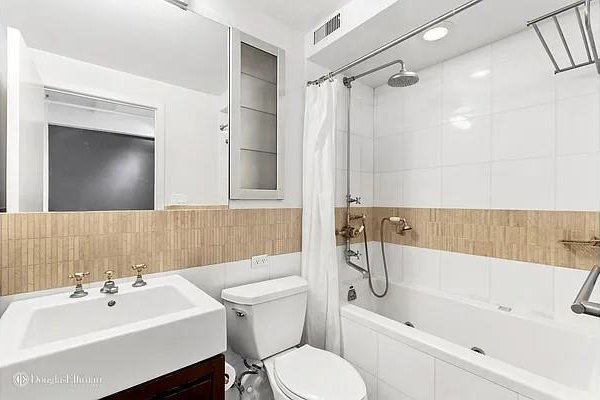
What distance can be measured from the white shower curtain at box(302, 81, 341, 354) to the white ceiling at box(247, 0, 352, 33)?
417 mm

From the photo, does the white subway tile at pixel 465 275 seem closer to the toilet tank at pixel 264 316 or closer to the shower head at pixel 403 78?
the toilet tank at pixel 264 316

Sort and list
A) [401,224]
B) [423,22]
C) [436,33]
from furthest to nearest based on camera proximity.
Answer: [401,224]
[436,33]
[423,22]

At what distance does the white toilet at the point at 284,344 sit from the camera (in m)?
1.22

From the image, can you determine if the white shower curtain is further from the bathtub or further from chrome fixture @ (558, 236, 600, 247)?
chrome fixture @ (558, 236, 600, 247)

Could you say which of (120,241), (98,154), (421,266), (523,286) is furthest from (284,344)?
(523,286)

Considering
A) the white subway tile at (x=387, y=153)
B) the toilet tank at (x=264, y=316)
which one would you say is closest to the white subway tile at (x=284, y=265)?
the toilet tank at (x=264, y=316)

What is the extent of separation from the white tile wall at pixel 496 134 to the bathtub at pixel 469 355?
0.67 m

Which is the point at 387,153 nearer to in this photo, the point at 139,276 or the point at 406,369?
the point at 406,369

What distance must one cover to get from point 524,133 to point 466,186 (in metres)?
0.43

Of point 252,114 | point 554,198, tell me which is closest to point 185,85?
point 252,114

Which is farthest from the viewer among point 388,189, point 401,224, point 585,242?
point 388,189

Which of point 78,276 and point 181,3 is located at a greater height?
point 181,3

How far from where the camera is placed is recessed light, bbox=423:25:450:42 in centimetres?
162

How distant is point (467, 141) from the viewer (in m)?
1.89
